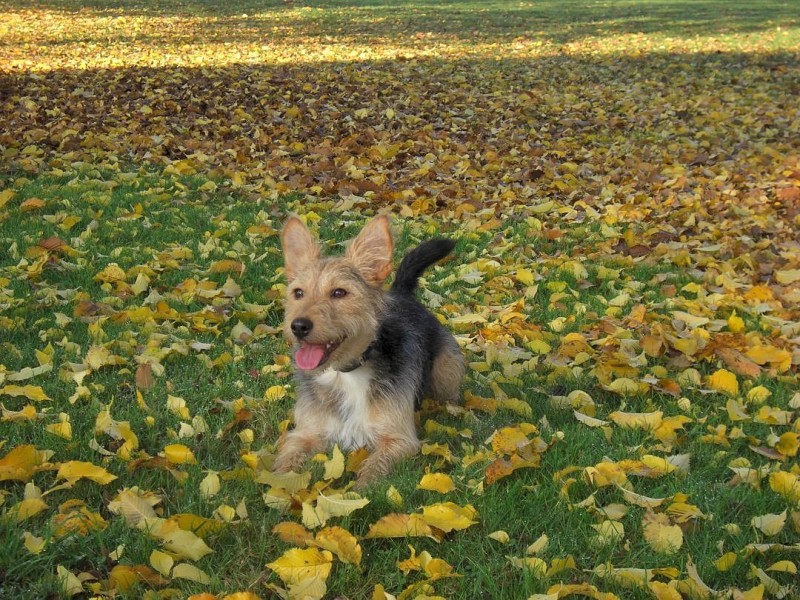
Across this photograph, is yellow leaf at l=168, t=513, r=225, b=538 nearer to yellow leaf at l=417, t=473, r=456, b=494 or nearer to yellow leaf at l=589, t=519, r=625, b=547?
yellow leaf at l=417, t=473, r=456, b=494

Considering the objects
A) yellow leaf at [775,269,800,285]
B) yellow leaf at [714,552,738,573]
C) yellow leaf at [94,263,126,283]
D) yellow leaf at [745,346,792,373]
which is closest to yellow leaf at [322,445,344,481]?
yellow leaf at [714,552,738,573]

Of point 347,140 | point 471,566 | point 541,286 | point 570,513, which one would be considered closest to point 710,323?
point 541,286

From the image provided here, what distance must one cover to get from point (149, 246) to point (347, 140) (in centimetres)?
469

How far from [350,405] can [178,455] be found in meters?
0.92

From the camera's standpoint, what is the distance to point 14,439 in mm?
3859

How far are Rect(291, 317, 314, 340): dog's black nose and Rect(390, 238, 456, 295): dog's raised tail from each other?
3.60ft

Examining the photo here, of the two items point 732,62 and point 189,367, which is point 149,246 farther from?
point 732,62

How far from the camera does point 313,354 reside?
381 centimetres

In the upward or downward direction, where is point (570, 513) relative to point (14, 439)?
downward

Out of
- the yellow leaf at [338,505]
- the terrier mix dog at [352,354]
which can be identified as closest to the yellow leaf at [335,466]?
the terrier mix dog at [352,354]

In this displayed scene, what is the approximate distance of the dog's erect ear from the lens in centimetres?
402

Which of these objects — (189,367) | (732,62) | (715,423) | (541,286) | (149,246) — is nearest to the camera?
(715,423)

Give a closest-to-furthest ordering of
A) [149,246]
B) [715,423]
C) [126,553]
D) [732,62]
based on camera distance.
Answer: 1. [126,553]
2. [715,423]
3. [149,246]
4. [732,62]

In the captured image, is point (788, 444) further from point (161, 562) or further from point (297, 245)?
point (161, 562)
